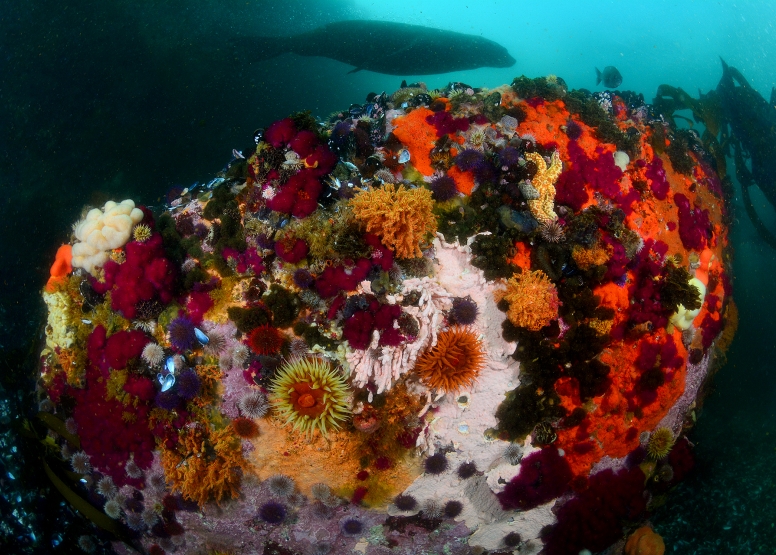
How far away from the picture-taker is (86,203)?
15.0 metres

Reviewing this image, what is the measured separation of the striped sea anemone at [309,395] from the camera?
20.0ft

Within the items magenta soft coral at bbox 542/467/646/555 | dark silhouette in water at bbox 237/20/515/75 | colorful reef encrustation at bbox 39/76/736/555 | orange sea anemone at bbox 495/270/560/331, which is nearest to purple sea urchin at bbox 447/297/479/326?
colorful reef encrustation at bbox 39/76/736/555

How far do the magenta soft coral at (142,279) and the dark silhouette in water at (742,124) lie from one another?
19500mm

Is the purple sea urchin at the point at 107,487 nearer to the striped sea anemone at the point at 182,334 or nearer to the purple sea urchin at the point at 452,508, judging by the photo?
the striped sea anemone at the point at 182,334

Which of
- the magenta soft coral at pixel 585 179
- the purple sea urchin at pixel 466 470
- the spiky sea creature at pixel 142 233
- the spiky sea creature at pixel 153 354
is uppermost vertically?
the magenta soft coral at pixel 585 179

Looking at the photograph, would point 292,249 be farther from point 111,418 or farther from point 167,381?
point 111,418

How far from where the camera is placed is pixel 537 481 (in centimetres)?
798

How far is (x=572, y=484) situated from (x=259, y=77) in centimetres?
2299

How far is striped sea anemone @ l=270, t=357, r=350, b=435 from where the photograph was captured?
20.0 feet

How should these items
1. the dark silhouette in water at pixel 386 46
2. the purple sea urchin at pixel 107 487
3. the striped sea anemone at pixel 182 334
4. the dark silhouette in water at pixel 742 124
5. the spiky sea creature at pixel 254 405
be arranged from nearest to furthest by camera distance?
1. the spiky sea creature at pixel 254 405
2. the striped sea anemone at pixel 182 334
3. the purple sea urchin at pixel 107 487
4. the dark silhouette in water at pixel 742 124
5. the dark silhouette in water at pixel 386 46

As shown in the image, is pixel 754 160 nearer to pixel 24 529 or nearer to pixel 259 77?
pixel 259 77

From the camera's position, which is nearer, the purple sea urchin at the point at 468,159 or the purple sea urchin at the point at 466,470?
the purple sea urchin at the point at 466,470

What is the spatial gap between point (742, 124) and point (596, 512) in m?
19.3

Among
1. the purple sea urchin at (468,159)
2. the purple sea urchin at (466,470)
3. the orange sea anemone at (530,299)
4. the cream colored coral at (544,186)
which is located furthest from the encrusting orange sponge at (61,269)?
the cream colored coral at (544,186)
